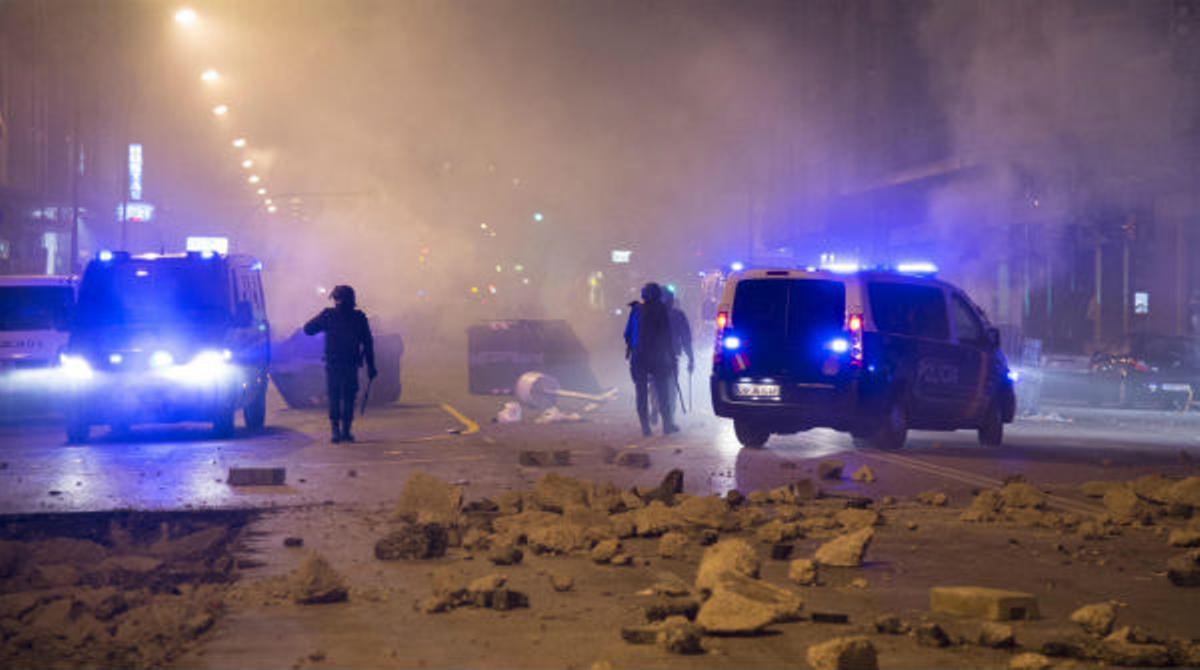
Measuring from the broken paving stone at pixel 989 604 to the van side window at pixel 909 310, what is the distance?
7784mm

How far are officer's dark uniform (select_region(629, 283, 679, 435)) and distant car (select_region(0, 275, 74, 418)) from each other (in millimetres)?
8050

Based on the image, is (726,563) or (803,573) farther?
(803,573)

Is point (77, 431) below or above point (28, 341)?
below

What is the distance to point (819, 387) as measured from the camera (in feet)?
46.1

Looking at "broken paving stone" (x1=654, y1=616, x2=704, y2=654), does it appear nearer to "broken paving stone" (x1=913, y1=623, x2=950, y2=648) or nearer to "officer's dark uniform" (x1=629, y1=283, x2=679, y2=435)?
"broken paving stone" (x1=913, y1=623, x2=950, y2=648)

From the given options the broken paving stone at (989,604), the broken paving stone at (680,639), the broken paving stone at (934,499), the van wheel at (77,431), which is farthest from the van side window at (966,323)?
the broken paving stone at (680,639)

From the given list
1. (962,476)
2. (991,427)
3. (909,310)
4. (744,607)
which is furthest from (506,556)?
(991,427)

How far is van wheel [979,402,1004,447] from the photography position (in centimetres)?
1552

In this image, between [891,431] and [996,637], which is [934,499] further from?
[996,637]

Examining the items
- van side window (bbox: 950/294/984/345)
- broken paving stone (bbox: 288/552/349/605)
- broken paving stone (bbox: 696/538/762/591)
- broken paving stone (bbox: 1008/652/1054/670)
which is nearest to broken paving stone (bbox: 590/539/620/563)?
broken paving stone (bbox: 696/538/762/591)

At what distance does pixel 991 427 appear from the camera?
51.2 ft

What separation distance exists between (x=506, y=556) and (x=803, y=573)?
1.66 metres

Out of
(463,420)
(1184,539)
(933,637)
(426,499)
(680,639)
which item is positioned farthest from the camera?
(463,420)

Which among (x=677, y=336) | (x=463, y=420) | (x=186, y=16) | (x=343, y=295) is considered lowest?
(x=463, y=420)
